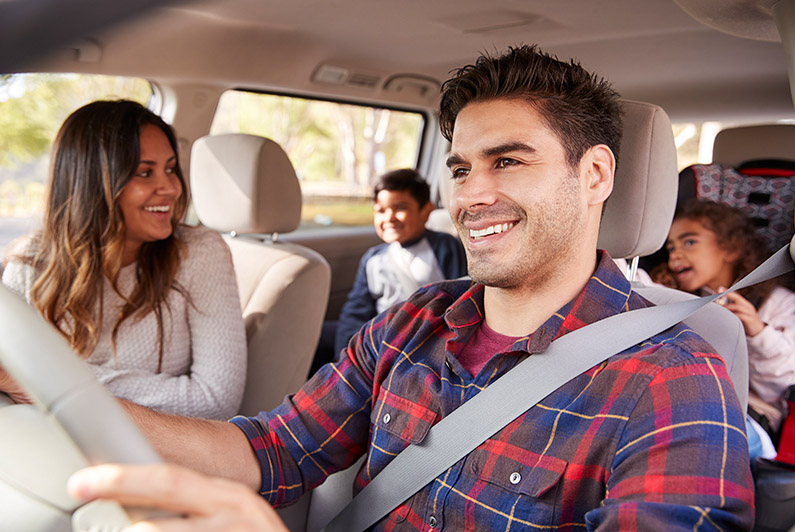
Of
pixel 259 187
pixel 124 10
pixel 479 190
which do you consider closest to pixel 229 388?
pixel 259 187

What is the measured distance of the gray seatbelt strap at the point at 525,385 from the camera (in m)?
1.19

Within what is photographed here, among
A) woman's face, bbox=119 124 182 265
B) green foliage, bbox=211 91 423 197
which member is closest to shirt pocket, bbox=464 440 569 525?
woman's face, bbox=119 124 182 265

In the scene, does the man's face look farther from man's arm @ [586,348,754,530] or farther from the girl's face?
the girl's face

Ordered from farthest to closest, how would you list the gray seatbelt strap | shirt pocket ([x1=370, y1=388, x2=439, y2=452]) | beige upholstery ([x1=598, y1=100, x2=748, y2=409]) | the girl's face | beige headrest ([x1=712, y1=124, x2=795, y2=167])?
beige headrest ([x1=712, y1=124, x2=795, y2=167]) → the girl's face → beige upholstery ([x1=598, y1=100, x2=748, y2=409]) → shirt pocket ([x1=370, y1=388, x2=439, y2=452]) → the gray seatbelt strap

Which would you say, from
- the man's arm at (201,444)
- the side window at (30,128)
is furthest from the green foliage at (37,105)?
the man's arm at (201,444)

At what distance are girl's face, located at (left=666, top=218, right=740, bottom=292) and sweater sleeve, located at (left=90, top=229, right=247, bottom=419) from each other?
1.41m

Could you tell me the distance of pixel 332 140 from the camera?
12.4 feet

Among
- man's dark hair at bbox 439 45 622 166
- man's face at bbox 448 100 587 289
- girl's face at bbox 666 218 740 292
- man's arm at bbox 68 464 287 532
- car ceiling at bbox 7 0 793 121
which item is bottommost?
girl's face at bbox 666 218 740 292

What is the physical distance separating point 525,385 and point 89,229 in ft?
4.32

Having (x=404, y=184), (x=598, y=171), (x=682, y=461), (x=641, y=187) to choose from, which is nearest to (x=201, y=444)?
(x=682, y=461)

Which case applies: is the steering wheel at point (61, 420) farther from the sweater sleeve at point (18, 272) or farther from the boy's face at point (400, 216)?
the boy's face at point (400, 216)

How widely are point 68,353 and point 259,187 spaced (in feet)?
5.74

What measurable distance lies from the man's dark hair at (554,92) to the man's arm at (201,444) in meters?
0.80

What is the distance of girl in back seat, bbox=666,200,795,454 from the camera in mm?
1945
